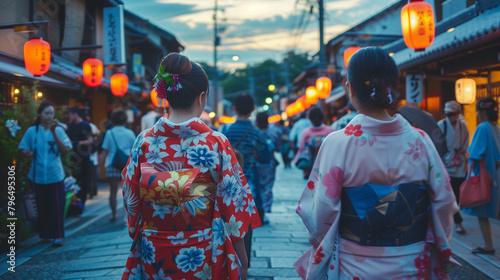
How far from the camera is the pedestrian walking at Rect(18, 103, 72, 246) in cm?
663

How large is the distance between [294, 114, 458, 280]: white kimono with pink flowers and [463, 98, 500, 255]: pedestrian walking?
4111mm

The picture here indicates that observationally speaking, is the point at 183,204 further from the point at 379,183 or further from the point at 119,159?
the point at 119,159

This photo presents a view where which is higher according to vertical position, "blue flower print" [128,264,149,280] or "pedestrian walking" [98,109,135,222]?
"pedestrian walking" [98,109,135,222]

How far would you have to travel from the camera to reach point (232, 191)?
8.36 feet

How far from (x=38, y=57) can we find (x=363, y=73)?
28.9ft

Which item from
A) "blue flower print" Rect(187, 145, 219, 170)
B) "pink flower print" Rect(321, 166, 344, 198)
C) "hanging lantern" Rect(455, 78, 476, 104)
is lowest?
"pink flower print" Rect(321, 166, 344, 198)

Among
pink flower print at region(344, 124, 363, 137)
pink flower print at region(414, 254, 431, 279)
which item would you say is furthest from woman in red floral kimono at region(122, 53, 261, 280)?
pink flower print at region(414, 254, 431, 279)

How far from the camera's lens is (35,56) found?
920cm

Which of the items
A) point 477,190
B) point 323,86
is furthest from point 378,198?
point 323,86

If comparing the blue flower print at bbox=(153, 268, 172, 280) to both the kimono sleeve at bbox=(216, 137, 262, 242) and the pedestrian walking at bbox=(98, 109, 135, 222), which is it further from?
the pedestrian walking at bbox=(98, 109, 135, 222)

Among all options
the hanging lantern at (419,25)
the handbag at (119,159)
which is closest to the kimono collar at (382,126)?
the handbag at (119,159)

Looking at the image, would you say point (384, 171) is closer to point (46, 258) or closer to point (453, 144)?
point (46, 258)

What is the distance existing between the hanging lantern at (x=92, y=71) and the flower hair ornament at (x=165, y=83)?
427 inches

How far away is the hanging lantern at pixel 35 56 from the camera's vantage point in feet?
30.1
